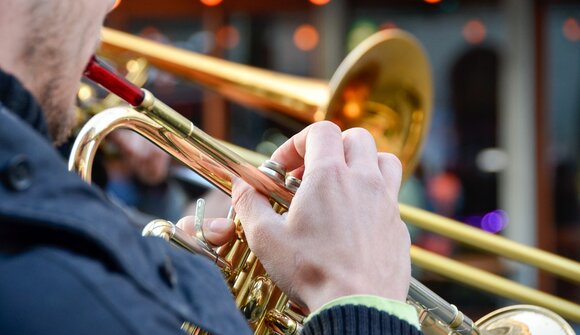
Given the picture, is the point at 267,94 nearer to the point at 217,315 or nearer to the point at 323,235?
the point at 323,235

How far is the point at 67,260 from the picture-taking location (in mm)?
711

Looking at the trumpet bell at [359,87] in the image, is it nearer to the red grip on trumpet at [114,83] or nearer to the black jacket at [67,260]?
the red grip on trumpet at [114,83]

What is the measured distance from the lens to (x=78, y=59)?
87cm

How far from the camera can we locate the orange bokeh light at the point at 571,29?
5.53 m

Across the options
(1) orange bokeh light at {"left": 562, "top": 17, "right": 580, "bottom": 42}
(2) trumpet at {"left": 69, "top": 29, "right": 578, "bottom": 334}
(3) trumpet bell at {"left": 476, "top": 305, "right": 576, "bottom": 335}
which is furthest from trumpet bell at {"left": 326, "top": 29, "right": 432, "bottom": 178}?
(1) orange bokeh light at {"left": 562, "top": 17, "right": 580, "bottom": 42}

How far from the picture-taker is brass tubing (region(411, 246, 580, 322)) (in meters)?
2.04

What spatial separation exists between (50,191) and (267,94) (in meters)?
2.09

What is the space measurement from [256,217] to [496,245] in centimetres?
110

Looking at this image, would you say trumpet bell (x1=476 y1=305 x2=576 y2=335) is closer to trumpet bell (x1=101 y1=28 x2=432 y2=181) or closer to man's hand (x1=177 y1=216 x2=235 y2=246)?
man's hand (x1=177 y1=216 x2=235 y2=246)

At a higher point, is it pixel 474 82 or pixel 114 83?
pixel 474 82

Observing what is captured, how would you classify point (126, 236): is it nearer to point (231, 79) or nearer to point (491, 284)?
point (491, 284)

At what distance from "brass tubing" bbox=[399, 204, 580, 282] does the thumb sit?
Result: 932mm

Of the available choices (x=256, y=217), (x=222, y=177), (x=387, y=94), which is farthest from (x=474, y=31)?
(x=256, y=217)

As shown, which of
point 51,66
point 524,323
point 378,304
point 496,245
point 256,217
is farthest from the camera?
point 496,245
